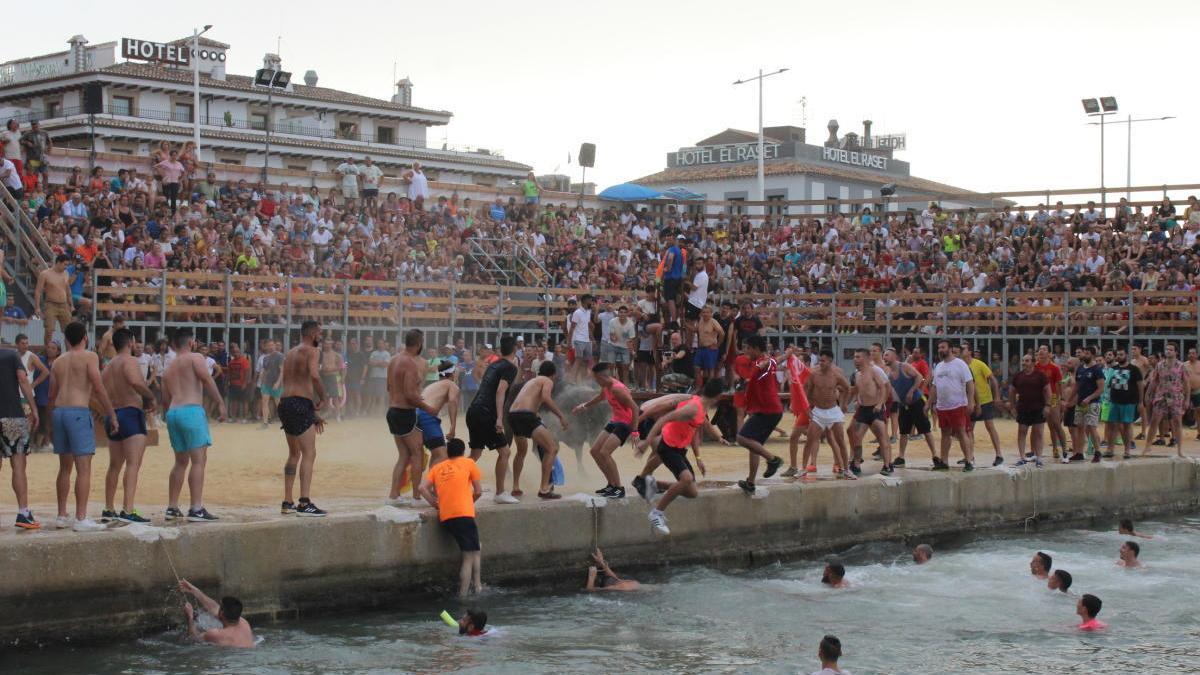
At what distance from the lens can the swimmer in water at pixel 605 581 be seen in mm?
14227

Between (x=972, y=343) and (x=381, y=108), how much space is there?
46440mm

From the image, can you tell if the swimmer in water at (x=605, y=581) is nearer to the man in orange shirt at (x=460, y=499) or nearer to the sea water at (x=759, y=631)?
the sea water at (x=759, y=631)

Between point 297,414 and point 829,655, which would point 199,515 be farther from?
point 829,655

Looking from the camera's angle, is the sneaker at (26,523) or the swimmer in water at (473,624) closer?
the sneaker at (26,523)

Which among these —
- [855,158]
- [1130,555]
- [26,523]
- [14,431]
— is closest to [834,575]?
[1130,555]

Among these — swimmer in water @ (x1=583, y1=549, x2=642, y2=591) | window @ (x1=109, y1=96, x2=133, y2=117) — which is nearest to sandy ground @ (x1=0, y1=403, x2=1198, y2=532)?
swimmer in water @ (x1=583, y1=549, x2=642, y2=591)

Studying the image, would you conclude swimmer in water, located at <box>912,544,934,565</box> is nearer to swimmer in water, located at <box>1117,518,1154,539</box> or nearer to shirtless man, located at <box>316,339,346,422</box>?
swimmer in water, located at <box>1117,518,1154,539</box>

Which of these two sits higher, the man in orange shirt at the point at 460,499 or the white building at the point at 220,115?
the white building at the point at 220,115

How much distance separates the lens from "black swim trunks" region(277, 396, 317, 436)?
12898mm

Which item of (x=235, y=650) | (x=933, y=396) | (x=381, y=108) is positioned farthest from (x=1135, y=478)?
(x=381, y=108)

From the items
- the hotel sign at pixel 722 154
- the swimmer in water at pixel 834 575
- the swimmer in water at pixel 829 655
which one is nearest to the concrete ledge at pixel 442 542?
the swimmer in water at pixel 834 575

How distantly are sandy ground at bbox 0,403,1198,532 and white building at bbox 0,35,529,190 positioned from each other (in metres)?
38.6

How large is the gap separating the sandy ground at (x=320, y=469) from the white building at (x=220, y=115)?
38644mm

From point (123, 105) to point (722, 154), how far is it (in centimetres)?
2748
